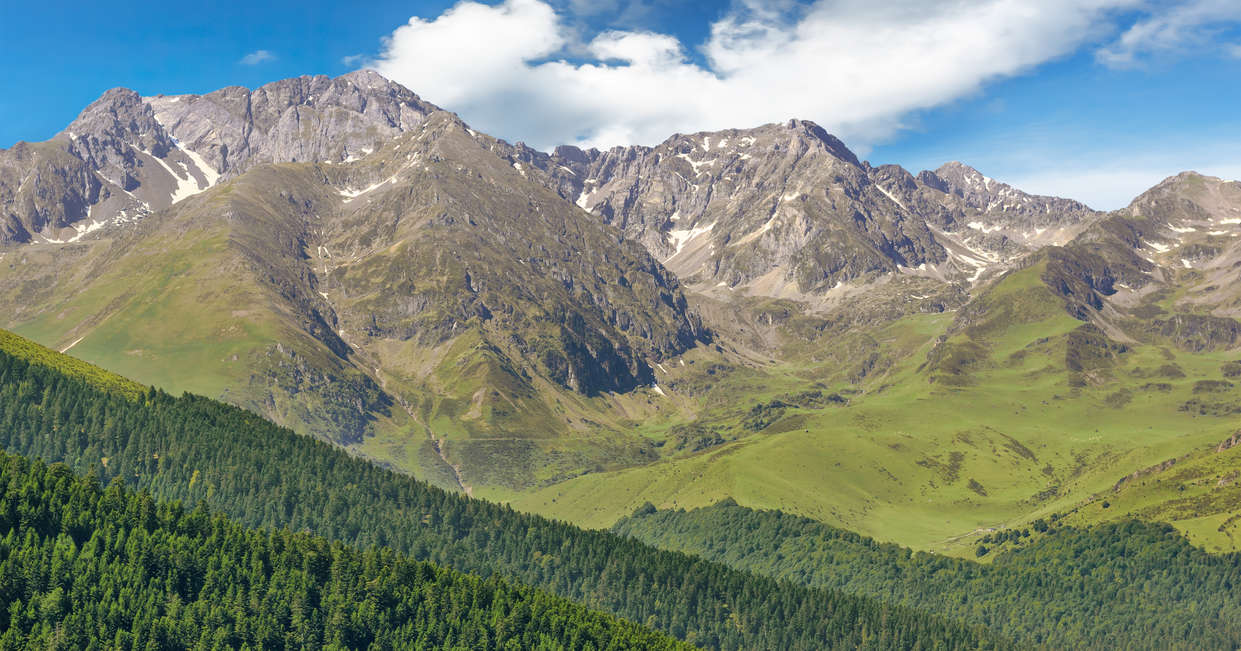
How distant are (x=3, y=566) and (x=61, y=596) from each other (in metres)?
11.9

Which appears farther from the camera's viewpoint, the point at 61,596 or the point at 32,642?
the point at 61,596

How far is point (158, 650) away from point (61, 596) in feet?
67.1

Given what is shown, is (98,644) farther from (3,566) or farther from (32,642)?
(3,566)

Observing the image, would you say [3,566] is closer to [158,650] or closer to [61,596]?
[61,596]

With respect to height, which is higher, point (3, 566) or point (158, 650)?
point (3, 566)

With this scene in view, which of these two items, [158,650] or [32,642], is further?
[158,650]

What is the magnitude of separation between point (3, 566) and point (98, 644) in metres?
24.2

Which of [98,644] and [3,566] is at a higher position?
[3,566]

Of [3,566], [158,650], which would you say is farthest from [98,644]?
[3,566]

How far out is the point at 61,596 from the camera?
19625 centimetres

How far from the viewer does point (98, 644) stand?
190875 millimetres

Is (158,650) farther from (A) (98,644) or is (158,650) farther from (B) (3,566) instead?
(B) (3,566)

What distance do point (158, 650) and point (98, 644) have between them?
1072cm

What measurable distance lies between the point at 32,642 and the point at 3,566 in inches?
761
